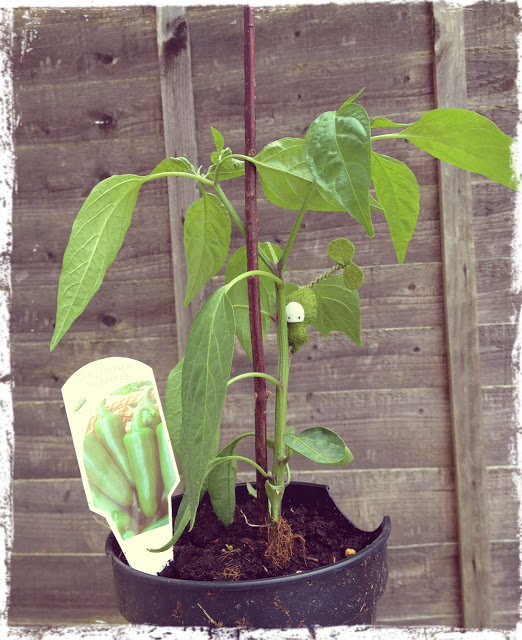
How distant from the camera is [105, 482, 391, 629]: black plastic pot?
1.23 ft

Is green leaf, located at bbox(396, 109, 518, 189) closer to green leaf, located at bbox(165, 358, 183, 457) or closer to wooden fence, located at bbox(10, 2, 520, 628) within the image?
green leaf, located at bbox(165, 358, 183, 457)

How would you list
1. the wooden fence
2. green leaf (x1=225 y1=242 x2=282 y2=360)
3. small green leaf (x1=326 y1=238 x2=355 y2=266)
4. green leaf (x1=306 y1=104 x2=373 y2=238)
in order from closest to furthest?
green leaf (x1=306 y1=104 x2=373 y2=238) → small green leaf (x1=326 y1=238 x2=355 y2=266) → green leaf (x1=225 y1=242 x2=282 y2=360) → the wooden fence

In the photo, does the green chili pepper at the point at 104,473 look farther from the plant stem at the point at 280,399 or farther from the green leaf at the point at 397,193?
the green leaf at the point at 397,193

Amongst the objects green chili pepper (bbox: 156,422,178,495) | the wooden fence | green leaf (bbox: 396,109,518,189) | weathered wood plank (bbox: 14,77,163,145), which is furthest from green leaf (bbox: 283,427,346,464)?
weathered wood plank (bbox: 14,77,163,145)

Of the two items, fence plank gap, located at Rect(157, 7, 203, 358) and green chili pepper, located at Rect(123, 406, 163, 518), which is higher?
fence plank gap, located at Rect(157, 7, 203, 358)

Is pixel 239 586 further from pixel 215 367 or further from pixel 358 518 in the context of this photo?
pixel 358 518

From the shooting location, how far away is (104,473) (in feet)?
1.43

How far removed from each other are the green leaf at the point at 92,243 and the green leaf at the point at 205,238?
0.08 metres

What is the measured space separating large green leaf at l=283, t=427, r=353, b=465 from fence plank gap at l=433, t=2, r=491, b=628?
2.46 feet

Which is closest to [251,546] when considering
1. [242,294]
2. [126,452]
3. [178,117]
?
[126,452]

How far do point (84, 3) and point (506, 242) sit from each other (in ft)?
3.25

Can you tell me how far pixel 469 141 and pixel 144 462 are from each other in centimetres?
36

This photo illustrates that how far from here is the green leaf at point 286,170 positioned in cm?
42

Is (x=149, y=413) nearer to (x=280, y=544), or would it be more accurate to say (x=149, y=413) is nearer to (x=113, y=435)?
(x=113, y=435)
